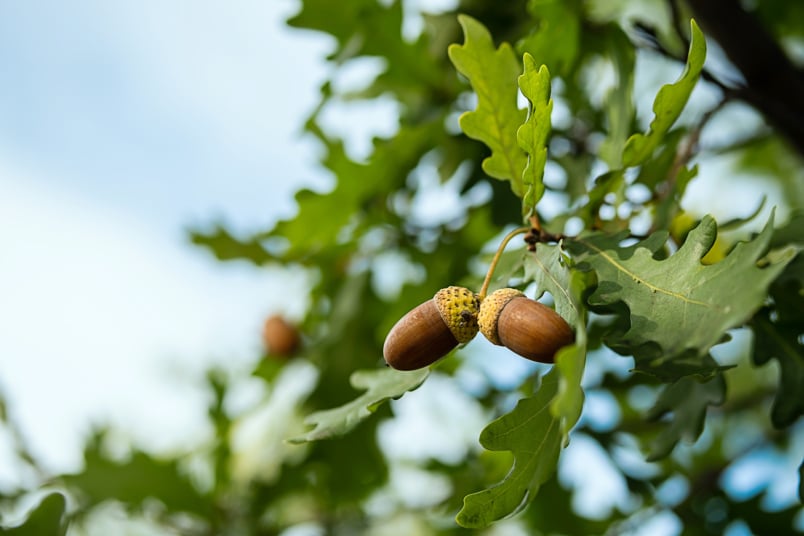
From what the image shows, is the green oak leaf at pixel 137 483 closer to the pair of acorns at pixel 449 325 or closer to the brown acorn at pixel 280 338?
the brown acorn at pixel 280 338

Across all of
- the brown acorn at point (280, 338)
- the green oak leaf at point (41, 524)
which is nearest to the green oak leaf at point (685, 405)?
the green oak leaf at point (41, 524)

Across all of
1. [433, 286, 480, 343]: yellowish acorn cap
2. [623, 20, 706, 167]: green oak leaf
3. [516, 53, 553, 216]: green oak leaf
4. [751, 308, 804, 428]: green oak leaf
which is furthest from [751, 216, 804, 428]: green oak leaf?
[433, 286, 480, 343]: yellowish acorn cap

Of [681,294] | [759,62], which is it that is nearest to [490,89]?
[681,294]

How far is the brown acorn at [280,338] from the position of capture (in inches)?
106

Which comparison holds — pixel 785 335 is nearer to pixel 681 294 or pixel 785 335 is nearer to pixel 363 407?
pixel 681 294

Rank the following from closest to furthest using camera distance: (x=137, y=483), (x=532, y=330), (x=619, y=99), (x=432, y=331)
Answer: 1. (x=532, y=330)
2. (x=432, y=331)
3. (x=619, y=99)
4. (x=137, y=483)

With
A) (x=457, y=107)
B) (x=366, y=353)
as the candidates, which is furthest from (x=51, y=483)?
(x=457, y=107)

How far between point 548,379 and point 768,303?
1.92 feet

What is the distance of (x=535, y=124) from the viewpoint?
1.14 meters

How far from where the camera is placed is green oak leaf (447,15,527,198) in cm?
131

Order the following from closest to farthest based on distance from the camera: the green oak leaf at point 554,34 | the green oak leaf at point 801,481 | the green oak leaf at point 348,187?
the green oak leaf at point 801,481
the green oak leaf at point 554,34
the green oak leaf at point 348,187

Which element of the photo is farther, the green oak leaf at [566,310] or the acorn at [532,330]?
the acorn at [532,330]

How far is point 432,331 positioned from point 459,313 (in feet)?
0.16

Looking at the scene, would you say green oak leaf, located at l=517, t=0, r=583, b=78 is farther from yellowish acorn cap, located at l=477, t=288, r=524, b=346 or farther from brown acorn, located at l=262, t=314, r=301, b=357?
brown acorn, located at l=262, t=314, r=301, b=357
